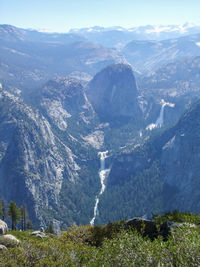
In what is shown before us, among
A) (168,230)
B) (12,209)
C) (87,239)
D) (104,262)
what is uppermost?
(104,262)

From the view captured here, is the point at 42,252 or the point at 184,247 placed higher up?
the point at 184,247

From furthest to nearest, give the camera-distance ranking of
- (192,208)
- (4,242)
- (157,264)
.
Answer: (192,208)
(4,242)
(157,264)

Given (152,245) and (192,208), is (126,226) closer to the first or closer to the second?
(152,245)

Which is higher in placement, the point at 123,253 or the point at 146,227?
the point at 123,253

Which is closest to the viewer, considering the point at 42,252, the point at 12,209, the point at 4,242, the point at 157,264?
the point at 157,264

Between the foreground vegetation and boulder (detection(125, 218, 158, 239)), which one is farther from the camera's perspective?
boulder (detection(125, 218, 158, 239))

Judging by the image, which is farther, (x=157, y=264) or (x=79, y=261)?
(x=79, y=261)

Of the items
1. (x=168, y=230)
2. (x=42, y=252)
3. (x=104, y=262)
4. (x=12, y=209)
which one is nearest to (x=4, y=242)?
(x=42, y=252)

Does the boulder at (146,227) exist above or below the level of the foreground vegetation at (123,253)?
below

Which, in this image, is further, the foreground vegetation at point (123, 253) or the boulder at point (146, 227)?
the boulder at point (146, 227)

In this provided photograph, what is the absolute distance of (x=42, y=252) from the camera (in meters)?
42.2

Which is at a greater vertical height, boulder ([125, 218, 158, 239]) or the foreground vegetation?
the foreground vegetation

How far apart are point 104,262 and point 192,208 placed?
175958 mm

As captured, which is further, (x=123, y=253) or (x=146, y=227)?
(x=146, y=227)
